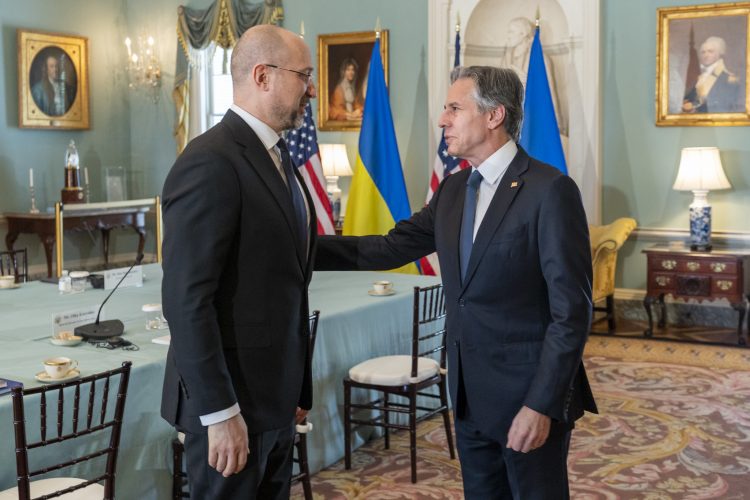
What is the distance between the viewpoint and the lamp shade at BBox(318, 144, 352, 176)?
27.8 feet

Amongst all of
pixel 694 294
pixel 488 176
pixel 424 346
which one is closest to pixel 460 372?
pixel 488 176

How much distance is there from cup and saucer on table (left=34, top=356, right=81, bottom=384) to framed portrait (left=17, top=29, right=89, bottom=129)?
6840 mm

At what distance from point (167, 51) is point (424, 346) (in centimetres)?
633

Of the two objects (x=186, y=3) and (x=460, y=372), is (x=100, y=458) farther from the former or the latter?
(x=186, y=3)

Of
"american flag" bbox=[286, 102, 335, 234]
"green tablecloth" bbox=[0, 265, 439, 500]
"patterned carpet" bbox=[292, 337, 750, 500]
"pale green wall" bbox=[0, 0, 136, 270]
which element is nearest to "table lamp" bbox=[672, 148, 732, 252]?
"patterned carpet" bbox=[292, 337, 750, 500]

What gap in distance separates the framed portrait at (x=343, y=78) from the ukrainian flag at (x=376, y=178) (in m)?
1.63

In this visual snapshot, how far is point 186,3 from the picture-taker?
9.91 metres

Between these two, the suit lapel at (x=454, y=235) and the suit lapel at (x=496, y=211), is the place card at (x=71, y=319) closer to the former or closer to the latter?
the suit lapel at (x=454, y=235)

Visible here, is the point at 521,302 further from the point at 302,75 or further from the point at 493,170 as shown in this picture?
the point at 302,75

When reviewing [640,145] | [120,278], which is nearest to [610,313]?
[640,145]

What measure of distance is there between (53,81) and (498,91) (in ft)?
26.9

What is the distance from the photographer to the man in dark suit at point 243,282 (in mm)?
1900

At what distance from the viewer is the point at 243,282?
1982 millimetres

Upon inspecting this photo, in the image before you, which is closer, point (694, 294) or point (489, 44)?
Answer: point (694, 294)
